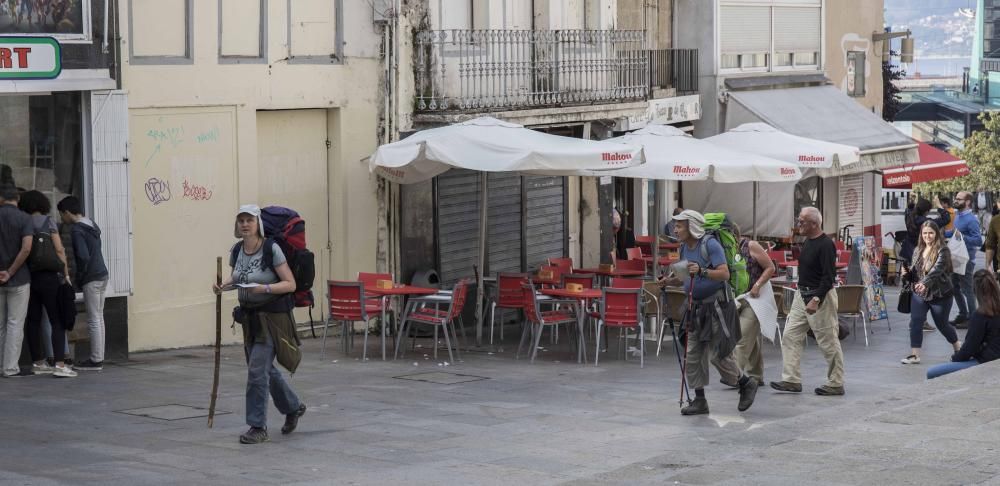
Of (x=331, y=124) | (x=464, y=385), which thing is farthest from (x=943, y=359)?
(x=331, y=124)

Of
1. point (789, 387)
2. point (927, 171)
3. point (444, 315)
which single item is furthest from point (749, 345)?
point (927, 171)

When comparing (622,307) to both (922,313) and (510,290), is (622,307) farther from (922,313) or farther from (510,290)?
(922,313)

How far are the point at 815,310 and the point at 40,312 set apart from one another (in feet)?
23.3

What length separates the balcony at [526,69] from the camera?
19750 millimetres

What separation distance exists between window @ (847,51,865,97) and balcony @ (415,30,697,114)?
11.6 meters

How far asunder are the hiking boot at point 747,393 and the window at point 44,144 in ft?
22.7

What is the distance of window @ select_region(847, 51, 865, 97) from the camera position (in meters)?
34.7

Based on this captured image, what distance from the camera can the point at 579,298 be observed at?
1697 centimetres

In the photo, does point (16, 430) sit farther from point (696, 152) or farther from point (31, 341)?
point (696, 152)

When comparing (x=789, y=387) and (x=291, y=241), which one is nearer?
(x=291, y=241)

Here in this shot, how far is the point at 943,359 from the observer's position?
699 inches

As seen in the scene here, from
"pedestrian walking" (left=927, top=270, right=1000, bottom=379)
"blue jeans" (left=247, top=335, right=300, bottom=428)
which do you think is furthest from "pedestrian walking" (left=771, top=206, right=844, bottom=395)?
"blue jeans" (left=247, top=335, right=300, bottom=428)

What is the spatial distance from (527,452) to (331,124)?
852 centimetres

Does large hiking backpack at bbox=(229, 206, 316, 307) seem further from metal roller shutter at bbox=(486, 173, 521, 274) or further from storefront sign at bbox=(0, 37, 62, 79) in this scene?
metal roller shutter at bbox=(486, 173, 521, 274)
